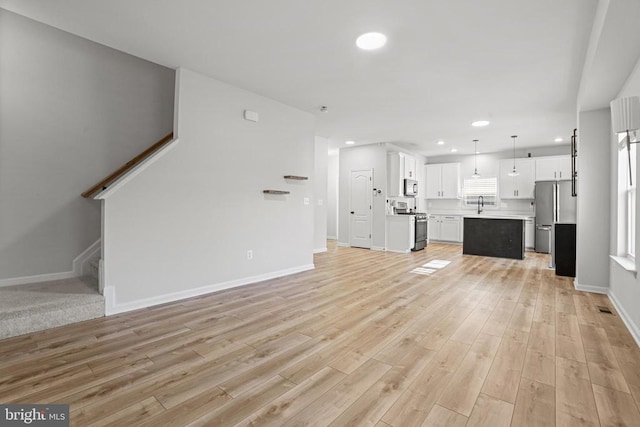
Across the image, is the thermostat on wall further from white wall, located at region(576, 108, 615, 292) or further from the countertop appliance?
the countertop appliance

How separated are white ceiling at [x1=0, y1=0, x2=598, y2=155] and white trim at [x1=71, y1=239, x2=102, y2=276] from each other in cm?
244

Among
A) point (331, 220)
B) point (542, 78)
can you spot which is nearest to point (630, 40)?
point (542, 78)

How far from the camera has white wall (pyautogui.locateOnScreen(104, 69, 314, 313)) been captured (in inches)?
123

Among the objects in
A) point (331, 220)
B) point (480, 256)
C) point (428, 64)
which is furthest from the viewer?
point (331, 220)

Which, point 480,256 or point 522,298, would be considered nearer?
point 522,298

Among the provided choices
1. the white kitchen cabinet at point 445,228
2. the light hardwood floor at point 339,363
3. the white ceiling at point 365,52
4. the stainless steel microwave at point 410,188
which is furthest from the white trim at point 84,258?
the white kitchen cabinet at point 445,228

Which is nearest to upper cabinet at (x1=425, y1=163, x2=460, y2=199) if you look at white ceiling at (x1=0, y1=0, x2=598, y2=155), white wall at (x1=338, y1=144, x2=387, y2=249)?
white wall at (x1=338, y1=144, x2=387, y2=249)

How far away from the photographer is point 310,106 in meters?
4.79

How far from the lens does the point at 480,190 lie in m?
8.91

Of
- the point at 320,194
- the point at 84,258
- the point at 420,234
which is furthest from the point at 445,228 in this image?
the point at 84,258

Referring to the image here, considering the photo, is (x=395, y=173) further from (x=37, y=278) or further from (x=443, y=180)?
(x=37, y=278)

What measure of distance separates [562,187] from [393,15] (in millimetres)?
6646

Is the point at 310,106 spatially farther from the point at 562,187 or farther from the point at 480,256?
the point at 562,187

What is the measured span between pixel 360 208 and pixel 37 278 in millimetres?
6248
